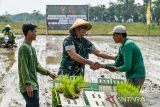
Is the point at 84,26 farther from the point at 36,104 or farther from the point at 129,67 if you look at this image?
the point at 36,104

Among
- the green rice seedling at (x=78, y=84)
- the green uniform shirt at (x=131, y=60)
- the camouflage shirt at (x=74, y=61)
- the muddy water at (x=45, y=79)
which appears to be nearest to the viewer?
the green rice seedling at (x=78, y=84)

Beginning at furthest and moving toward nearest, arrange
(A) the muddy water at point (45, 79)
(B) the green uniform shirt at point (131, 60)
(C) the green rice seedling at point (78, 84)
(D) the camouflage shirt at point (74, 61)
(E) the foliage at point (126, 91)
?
(A) the muddy water at point (45, 79) < (D) the camouflage shirt at point (74, 61) < (B) the green uniform shirt at point (131, 60) < (C) the green rice seedling at point (78, 84) < (E) the foliage at point (126, 91)

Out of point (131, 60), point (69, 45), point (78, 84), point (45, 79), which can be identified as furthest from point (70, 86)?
point (45, 79)

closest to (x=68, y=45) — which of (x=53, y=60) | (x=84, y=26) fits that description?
(x=84, y=26)

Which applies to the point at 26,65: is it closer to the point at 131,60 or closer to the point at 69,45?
the point at 69,45

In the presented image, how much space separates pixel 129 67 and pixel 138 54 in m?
0.28

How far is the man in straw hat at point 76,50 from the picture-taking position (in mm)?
6461

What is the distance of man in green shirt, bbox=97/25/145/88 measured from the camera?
6.36m

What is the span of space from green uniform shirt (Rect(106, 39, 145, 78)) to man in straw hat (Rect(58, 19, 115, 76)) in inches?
20.4

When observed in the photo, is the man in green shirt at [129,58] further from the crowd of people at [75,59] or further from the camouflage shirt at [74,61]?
the camouflage shirt at [74,61]

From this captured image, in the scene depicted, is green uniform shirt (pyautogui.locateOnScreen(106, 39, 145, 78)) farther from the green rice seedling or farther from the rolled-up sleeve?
the green rice seedling

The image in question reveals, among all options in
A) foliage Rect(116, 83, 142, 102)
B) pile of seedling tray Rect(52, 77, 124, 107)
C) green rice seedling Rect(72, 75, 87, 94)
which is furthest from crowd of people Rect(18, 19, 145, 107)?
foliage Rect(116, 83, 142, 102)

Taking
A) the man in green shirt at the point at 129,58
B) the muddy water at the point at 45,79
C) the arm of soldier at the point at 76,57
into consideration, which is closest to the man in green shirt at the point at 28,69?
the arm of soldier at the point at 76,57

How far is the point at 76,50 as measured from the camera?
21.8 feet
